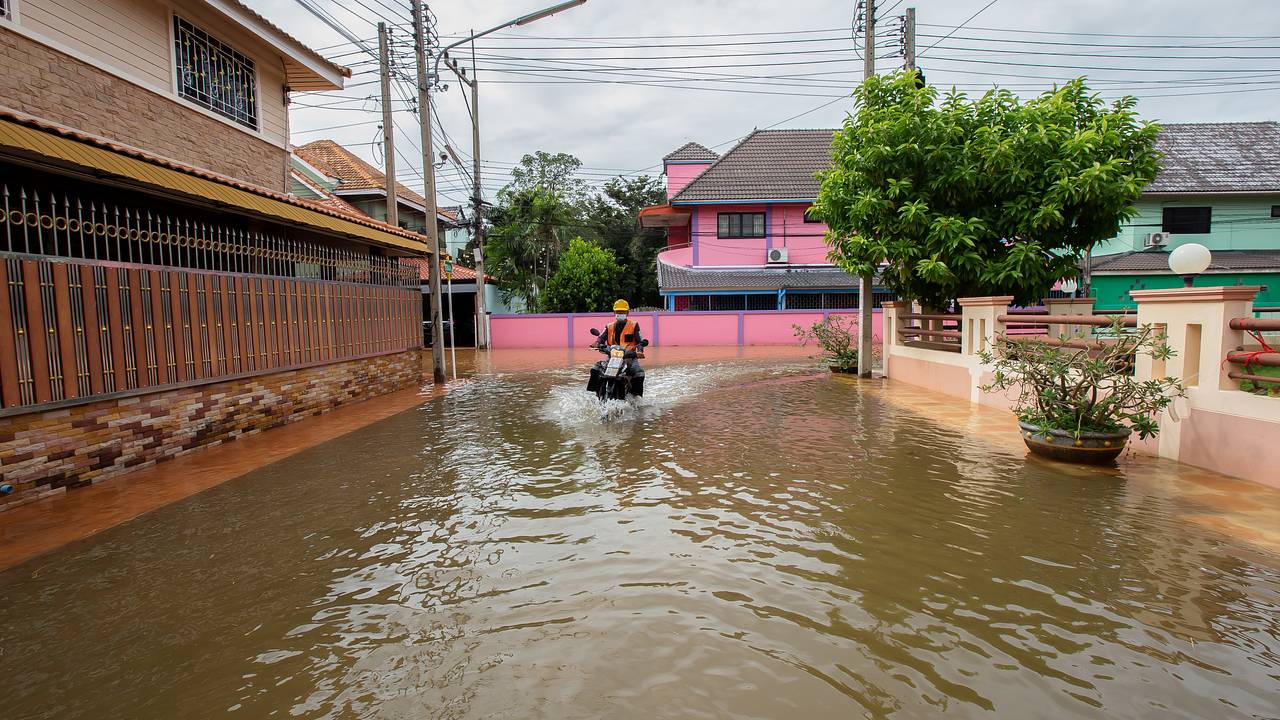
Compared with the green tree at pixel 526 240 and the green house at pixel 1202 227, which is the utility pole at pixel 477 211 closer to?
the green tree at pixel 526 240

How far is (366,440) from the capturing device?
856cm

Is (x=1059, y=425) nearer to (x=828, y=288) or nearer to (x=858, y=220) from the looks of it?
(x=858, y=220)

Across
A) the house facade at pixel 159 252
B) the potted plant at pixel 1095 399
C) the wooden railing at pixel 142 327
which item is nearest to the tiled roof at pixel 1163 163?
the house facade at pixel 159 252

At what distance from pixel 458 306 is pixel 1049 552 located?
28.1 m

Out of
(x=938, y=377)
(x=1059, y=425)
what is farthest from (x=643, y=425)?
(x=938, y=377)

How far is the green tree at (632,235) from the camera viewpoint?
36750 mm

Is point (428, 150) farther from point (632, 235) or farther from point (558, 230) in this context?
point (632, 235)

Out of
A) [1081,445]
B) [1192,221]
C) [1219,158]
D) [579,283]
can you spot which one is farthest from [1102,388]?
[1219,158]

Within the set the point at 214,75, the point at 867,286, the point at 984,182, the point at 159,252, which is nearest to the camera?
the point at 159,252

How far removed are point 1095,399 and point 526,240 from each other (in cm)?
2762

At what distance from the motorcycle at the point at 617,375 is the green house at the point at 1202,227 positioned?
68.6ft

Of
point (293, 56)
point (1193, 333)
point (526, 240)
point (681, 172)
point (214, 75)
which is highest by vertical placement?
point (681, 172)

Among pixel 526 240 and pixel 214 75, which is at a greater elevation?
pixel 214 75

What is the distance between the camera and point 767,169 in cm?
2934
